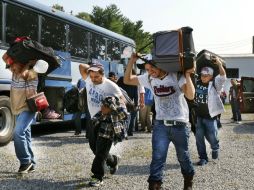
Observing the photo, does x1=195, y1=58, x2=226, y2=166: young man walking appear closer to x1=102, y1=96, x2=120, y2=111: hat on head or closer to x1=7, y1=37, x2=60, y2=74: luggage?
x1=102, y1=96, x2=120, y2=111: hat on head

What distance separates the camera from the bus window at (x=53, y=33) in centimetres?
1061

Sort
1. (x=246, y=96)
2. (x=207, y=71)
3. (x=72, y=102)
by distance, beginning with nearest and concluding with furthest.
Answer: (x=72, y=102) → (x=207, y=71) → (x=246, y=96)

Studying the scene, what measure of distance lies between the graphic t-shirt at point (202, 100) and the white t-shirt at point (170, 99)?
8.19ft

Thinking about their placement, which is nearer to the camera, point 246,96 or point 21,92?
point 21,92

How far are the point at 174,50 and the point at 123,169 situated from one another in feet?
8.90

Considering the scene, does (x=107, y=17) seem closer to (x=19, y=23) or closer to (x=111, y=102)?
(x=19, y=23)

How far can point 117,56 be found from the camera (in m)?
14.9

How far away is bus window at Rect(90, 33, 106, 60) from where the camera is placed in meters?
13.1

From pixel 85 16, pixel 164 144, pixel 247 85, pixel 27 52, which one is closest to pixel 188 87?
pixel 164 144

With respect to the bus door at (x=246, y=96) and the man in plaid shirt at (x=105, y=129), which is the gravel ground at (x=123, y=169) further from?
the bus door at (x=246, y=96)

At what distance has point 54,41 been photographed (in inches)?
434

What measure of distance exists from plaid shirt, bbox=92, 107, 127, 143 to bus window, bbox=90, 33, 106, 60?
7.50 meters

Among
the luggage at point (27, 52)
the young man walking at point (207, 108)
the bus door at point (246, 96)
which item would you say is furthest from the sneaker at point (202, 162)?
the bus door at point (246, 96)

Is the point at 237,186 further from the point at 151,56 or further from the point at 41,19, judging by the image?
the point at 41,19
